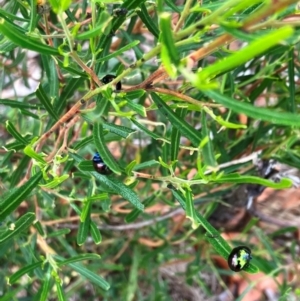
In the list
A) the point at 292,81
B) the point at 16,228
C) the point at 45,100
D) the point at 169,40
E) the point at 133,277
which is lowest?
the point at 133,277

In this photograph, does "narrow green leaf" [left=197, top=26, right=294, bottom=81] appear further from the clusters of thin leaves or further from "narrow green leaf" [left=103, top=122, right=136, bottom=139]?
"narrow green leaf" [left=103, top=122, right=136, bottom=139]

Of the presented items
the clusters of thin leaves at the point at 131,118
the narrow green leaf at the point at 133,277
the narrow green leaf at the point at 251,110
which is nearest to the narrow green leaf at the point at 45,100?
the clusters of thin leaves at the point at 131,118

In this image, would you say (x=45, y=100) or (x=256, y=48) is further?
(x=45, y=100)

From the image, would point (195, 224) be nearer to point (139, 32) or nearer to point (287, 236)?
point (139, 32)

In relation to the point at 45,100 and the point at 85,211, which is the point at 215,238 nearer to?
the point at 85,211

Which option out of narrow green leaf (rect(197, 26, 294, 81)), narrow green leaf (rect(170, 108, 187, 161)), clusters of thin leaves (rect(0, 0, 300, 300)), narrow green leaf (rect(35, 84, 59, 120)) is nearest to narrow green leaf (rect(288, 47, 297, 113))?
clusters of thin leaves (rect(0, 0, 300, 300))

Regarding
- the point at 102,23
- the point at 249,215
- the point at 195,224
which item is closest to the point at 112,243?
the point at 249,215

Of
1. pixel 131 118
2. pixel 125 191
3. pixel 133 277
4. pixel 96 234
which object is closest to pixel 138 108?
pixel 131 118

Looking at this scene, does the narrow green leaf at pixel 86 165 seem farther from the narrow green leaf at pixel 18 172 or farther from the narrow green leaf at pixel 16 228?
the narrow green leaf at pixel 18 172
